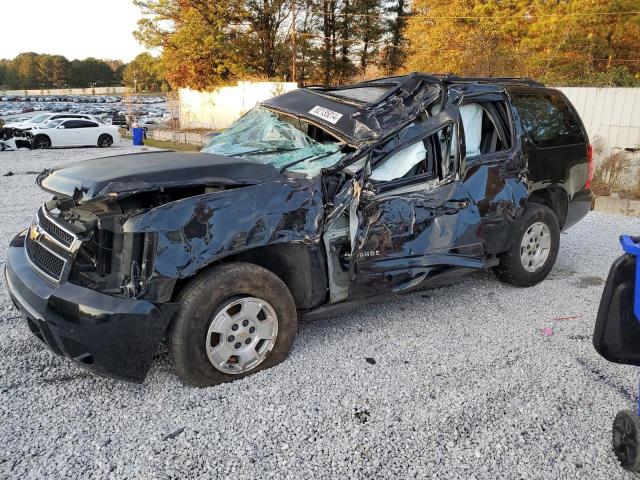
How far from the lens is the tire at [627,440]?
7.89 feet

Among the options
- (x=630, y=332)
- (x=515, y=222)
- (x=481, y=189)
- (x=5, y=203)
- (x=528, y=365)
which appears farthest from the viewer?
(x=5, y=203)

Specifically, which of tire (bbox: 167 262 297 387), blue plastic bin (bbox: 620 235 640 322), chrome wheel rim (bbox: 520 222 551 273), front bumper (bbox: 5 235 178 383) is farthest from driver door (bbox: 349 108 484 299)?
blue plastic bin (bbox: 620 235 640 322)

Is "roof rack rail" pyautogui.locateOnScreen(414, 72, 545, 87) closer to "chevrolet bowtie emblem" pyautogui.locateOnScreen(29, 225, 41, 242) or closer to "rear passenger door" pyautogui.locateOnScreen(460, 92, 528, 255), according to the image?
"rear passenger door" pyautogui.locateOnScreen(460, 92, 528, 255)

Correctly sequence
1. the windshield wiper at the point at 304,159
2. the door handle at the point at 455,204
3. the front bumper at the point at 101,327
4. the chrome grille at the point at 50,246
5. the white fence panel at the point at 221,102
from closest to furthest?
the front bumper at the point at 101,327 < the chrome grille at the point at 50,246 < the windshield wiper at the point at 304,159 < the door handle at the point at 455,204 < the white fence panel at the point at 221,102

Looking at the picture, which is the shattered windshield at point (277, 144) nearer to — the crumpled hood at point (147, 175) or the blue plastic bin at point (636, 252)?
the crumpled hood at point (147, 175)

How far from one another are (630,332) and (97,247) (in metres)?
2.86

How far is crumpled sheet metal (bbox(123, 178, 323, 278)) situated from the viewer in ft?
9.12

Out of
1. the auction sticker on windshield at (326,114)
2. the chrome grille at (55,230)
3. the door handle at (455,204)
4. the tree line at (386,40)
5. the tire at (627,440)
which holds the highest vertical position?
the tree line at (386,40)

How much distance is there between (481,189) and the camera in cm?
420

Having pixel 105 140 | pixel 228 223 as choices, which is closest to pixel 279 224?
pixel 228 223

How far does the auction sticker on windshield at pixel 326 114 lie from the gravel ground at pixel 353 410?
1621 millimetres

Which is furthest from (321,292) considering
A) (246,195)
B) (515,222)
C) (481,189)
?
(515,222)

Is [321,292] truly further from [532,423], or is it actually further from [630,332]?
[630,332]

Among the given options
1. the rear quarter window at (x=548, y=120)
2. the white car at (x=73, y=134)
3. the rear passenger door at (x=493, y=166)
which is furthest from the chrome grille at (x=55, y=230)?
the white car at (x=73, y=134)
